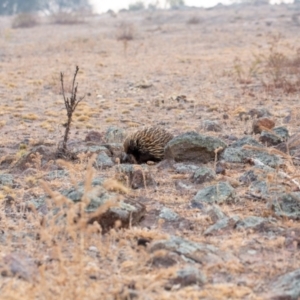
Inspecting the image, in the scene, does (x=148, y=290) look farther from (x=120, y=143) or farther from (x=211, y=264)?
(x=120, y=143)

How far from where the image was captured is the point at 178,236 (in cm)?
352

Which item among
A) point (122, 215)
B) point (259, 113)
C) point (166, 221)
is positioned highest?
point (122, 215)

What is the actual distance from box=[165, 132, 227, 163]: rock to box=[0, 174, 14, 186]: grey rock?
1.32 m

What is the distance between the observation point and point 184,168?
5.05 m

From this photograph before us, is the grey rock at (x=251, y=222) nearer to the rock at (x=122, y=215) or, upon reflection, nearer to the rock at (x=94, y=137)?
the rock at (x=122, y=215)

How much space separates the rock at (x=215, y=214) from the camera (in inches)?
149

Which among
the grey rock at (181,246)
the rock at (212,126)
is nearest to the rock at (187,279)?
the grey rock at (181,246)

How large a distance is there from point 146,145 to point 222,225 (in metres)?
1.88

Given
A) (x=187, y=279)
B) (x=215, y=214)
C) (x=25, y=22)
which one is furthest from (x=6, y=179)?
(x=25, y=22)

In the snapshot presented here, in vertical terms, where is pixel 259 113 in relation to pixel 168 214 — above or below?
below

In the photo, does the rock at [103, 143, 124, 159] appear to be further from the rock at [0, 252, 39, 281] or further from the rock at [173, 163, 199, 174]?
the rock at [0, 252, 39, 281]

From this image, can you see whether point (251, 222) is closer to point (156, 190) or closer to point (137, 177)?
point (156, 190)

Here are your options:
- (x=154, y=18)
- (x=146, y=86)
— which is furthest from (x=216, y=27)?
(x=146, y=86)

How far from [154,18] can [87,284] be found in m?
24.9
